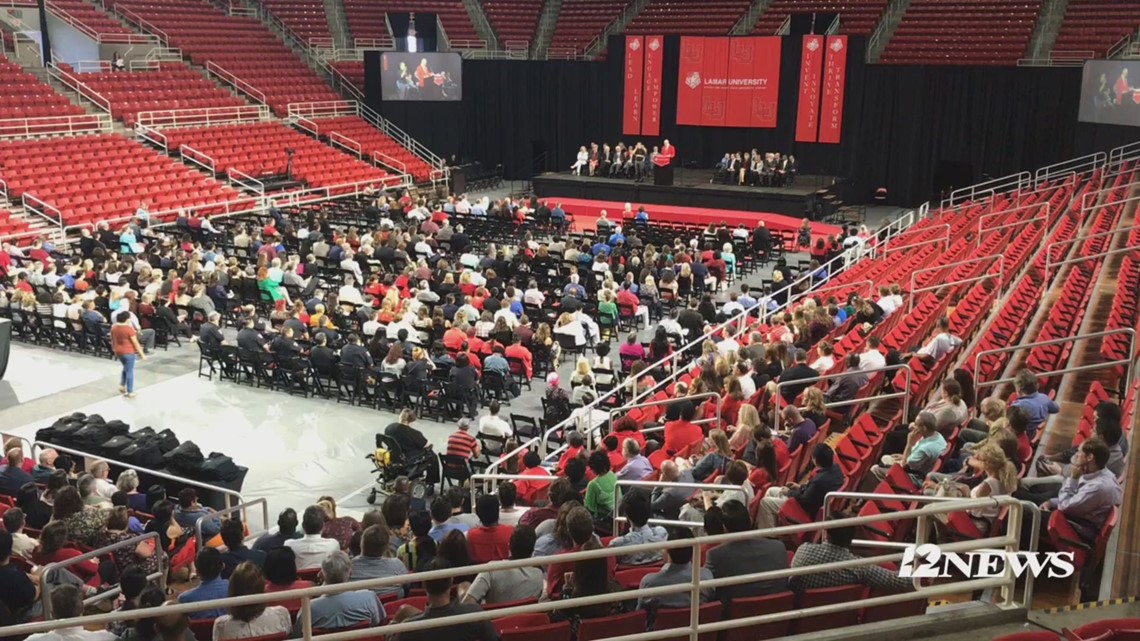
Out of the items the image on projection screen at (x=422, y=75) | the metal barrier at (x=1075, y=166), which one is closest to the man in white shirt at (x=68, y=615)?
the metal barrier at (x=1075, y=166)

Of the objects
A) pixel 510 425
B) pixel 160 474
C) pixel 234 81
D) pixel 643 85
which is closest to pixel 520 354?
pixel 510 425

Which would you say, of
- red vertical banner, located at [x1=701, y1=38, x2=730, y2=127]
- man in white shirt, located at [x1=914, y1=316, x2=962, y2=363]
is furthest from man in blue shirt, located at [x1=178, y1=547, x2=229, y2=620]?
red vertical banner, located at [x1=701, y1=38, x2=730, y2=127]

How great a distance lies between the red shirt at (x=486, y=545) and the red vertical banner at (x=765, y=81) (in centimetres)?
2434

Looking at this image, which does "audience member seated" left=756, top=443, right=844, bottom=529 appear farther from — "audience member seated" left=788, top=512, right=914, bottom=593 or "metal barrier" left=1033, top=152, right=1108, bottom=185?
"metal barrier" left=1033, top=152, right=1108, bottom=185

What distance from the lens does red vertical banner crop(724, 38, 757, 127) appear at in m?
28.7

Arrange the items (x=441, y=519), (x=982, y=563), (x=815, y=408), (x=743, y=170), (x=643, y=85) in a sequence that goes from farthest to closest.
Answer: (x=643, y=85)
(x=743, y=170)
(x=815, y=408)
(x=441, y=519)
(x=982, y=563)

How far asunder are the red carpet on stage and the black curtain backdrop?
13.9 ft

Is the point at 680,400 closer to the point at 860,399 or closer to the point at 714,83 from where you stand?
the point at 860,399

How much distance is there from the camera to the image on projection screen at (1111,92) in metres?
21.7

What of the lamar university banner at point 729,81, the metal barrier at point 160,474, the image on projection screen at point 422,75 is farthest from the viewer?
the image on projection screen at point 422,75

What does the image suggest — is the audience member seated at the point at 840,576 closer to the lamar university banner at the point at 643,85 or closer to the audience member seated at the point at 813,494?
the audience member seated at the point at 813,494

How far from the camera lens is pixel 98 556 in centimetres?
664

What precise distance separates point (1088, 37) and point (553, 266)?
55.8ft

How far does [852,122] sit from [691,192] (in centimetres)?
526
